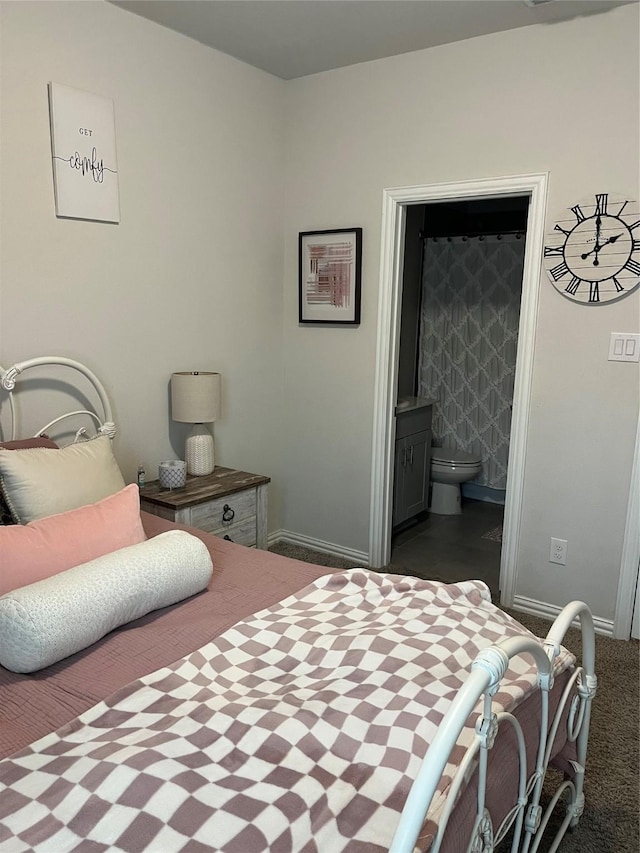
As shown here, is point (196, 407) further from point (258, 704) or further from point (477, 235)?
point (477, 235)

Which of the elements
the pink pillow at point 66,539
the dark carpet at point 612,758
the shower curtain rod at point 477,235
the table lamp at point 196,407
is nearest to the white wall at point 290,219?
the table lamp at point 196,407

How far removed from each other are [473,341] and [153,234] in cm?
273

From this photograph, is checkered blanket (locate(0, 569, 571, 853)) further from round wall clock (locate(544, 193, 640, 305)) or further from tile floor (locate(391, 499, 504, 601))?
tile floor (locate(391, 499, 504, 601))

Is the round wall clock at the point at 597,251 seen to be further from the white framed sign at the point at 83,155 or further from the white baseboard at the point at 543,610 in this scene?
the white framed sign at the point at 83,155

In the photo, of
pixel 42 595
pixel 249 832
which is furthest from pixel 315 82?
pixel 249 832

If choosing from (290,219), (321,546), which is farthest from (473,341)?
(321,546)

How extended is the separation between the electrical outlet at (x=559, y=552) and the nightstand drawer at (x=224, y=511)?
55.1 inches

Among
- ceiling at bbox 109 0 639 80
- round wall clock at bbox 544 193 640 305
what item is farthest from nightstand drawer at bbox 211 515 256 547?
ceiling at bbox 109 0 639 80

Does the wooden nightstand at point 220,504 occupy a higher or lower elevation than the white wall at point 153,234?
lower

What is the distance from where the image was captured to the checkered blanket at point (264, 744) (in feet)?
3.19

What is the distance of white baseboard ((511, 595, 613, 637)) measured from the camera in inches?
114

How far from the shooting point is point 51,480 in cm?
204

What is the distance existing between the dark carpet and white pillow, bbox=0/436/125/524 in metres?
1.69

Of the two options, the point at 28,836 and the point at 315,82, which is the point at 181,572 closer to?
the point at 28,836
